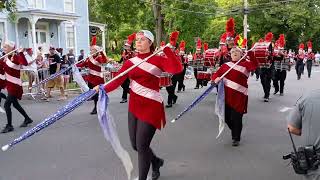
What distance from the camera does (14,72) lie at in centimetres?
970

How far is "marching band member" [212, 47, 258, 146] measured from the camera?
26.2ft

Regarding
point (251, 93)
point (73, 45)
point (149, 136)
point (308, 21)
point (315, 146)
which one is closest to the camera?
point (315, 146)

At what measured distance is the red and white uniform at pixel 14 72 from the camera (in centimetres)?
959

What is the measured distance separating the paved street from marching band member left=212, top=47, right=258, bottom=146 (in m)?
0.35

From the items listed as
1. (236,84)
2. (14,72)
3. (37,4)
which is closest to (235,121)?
(236,84)

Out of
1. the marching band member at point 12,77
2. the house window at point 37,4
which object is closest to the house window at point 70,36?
the house window at point 37,4

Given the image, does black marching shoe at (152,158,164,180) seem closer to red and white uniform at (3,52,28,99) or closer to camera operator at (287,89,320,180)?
camera operator at (287,89,320,180)

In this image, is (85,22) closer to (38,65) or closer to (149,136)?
(38,65)

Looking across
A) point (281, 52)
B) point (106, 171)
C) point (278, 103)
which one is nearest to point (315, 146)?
point (106, 171)

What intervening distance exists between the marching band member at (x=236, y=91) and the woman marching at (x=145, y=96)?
8.24ft

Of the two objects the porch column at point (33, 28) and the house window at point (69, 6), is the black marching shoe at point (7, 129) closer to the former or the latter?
the porch column at point (33, 28)

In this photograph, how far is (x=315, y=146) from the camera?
3.49 metres

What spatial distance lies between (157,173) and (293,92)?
1160 cm

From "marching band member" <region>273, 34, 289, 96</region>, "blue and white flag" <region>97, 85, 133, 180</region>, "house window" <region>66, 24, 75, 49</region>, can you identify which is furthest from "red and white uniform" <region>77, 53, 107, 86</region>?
"house window" <region>66, 24, 75, 49</region>
